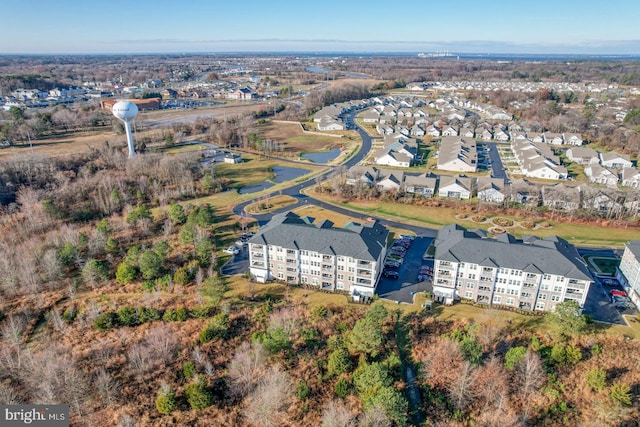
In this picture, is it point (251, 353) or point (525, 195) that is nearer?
point (251, 353)

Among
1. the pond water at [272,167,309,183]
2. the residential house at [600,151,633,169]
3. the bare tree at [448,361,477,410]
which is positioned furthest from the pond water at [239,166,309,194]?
the residential house at [600,151,633,169]

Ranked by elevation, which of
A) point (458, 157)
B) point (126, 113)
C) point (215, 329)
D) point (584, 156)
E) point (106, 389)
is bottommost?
point (106, 389)

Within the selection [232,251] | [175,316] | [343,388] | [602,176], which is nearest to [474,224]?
[232,251]

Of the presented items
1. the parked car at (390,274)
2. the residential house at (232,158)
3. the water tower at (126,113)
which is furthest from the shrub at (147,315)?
the residential house at (232,158)

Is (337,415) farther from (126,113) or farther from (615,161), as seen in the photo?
(615,161)

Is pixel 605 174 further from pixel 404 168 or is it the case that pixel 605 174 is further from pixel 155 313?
pixel 155 313

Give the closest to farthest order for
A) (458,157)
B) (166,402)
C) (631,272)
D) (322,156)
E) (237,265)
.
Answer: (166,402) < (631,272) < (237,265) < (458,157) < (322,156)

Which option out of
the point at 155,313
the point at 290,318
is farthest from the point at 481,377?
the point at 155,313
